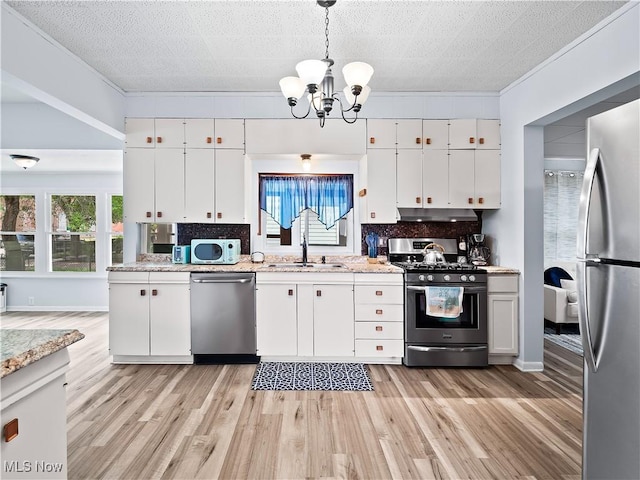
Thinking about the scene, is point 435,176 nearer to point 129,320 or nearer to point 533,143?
point 533,143

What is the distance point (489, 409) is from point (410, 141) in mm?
2637

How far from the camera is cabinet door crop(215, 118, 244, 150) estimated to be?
390 cm

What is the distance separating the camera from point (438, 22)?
8.45 ft

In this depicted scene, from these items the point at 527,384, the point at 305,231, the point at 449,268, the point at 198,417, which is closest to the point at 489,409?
the point at 527,384

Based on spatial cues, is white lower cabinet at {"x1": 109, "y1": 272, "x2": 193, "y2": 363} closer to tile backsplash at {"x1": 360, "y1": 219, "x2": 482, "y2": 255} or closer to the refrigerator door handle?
tile backsplash at {"x1": 360, "y1": 219, "x2": 482, "y2": 255}

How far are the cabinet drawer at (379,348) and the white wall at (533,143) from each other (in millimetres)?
1186

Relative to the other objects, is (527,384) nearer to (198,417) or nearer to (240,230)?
(198,417)

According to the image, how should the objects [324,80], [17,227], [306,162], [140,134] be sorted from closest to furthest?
[324,80]
[140,134]
[306,162]
[17,227]

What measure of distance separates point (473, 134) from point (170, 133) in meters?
3.26

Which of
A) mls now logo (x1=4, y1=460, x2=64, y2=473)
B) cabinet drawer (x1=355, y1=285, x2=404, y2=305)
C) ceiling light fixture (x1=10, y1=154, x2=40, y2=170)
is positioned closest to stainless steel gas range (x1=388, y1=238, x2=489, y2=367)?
cabinet drawer (x1=355, y1=285, x2=404, y2=305)

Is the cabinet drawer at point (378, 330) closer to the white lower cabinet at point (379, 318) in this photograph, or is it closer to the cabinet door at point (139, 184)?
the white lower cabinet at point (379, 318)

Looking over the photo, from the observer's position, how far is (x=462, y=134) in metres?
3.92

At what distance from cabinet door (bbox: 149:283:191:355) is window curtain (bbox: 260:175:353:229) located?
1362 millimetres

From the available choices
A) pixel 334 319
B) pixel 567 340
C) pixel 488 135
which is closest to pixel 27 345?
pixel 334 319
